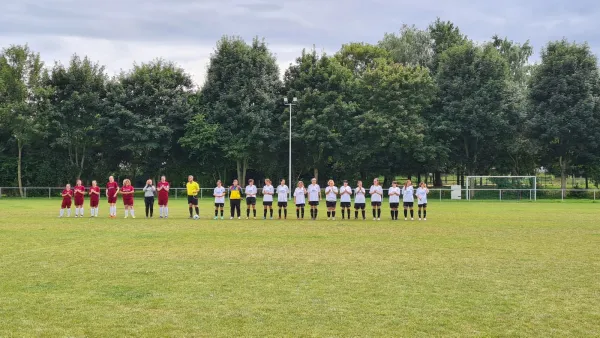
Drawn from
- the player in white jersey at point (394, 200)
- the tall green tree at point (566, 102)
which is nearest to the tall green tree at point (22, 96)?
the player in white jersey at point (394, 200)

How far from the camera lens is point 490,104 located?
163ft

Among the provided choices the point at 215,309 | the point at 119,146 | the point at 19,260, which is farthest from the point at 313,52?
the point at 215,309

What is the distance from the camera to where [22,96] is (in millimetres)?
49312

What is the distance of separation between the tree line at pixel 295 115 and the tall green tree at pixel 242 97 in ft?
0.39

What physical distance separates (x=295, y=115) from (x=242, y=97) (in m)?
4.72

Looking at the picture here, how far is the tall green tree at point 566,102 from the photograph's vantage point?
4772 centimetres

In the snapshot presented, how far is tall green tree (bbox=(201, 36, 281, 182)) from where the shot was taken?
48.7 metres

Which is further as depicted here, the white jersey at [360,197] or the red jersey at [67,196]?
the red jersey at [67,196]

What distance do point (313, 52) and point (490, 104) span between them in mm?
15805

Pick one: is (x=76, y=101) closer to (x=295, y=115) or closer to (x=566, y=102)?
(x=295, y=115)

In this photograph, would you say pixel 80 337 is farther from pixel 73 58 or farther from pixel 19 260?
pixel 73 58

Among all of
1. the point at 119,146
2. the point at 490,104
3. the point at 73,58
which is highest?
the point at 73,58

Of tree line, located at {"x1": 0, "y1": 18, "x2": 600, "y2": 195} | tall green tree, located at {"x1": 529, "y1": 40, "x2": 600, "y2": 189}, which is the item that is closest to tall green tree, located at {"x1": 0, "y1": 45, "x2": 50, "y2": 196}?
tree line, located at {"x1": 0, "y1": 18, "x2": 600, "y2": 195}

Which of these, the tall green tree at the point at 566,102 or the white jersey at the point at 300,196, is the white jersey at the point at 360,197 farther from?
the tall green tree at the point at 566,102
